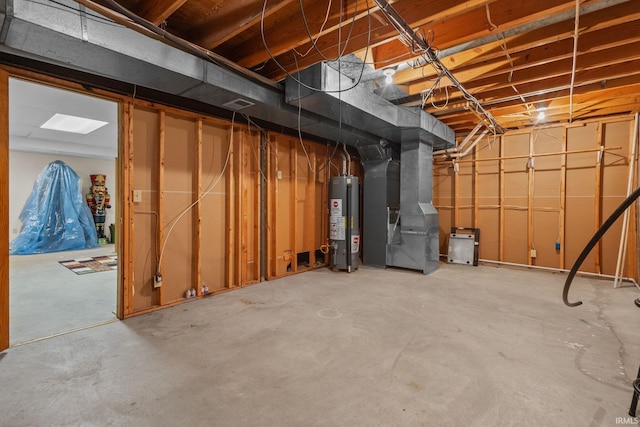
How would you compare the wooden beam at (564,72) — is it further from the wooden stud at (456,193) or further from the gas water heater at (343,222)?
the wooden stud at (456,193)

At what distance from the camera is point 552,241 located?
4723 millimetres

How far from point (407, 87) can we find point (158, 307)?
145 inches

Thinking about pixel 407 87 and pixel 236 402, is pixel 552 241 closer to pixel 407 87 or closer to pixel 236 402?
pixel 407 87

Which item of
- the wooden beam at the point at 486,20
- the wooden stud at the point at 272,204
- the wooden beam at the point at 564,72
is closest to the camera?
the wooden beam at the point at 486,20

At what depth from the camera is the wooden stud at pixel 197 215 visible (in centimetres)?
324

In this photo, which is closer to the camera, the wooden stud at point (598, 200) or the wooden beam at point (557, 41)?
the wooden beam at point (557, 41)

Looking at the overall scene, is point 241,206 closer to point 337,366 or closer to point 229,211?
point 229,211

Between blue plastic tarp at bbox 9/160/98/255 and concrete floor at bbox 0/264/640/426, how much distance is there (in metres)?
5.09

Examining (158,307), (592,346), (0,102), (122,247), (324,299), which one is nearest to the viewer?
(0,102)

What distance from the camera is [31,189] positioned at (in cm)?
648

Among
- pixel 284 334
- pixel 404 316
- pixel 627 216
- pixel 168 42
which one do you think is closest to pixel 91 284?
pixel 284 334

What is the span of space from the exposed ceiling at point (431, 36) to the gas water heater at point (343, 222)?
151cm

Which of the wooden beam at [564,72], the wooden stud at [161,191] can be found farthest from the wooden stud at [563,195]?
the wooden stud at [161,191]

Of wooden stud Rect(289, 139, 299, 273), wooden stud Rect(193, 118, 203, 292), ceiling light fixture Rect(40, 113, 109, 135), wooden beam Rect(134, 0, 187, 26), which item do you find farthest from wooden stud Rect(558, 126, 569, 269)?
ceiling light fixture Rect(40, 113, 109, 135)
